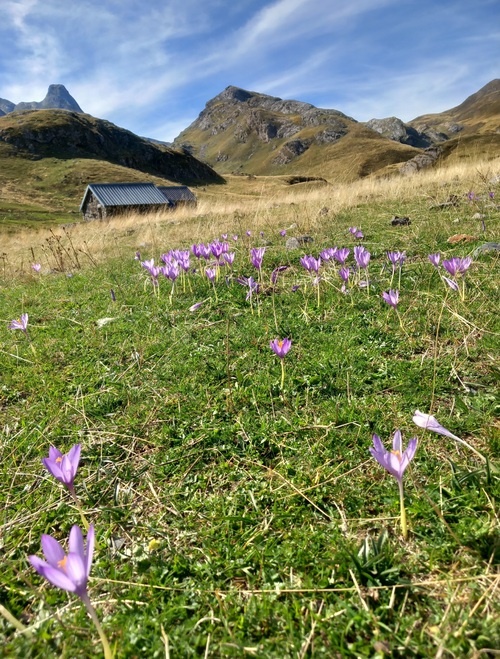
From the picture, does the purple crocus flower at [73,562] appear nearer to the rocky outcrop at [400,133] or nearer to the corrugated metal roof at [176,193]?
the corrugated metal roof at [176,193]

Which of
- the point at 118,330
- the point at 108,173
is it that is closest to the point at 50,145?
the point at 108,173

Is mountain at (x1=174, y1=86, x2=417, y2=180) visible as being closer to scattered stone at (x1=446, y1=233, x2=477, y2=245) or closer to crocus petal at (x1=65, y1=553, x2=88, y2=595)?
scattered stone at (x1=446, y1=233, x2=477, y2=245)

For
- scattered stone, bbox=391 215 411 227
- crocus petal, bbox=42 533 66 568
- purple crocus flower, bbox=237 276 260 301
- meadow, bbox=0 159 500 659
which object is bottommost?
meadow, bbox=0 159 500 659

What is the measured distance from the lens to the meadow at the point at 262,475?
1.19 m

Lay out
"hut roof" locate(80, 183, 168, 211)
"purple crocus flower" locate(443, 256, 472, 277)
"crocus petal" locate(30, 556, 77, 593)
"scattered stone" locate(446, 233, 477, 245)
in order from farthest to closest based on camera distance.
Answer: "hut roof" locate(80, 183, 168, 211) < "scattered stone" locate(446, 233, 477, 245) < "purple crocus flower" locate(443, 256, 472, 277) < "crocus petal" locate(30, 556, 77, 593)

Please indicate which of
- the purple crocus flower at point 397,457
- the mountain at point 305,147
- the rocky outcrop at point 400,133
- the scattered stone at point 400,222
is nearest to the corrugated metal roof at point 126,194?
the mountain at point 305,147

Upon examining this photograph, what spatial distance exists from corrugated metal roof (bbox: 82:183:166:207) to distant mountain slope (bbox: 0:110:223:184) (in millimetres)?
37300

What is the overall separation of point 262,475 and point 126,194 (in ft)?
135

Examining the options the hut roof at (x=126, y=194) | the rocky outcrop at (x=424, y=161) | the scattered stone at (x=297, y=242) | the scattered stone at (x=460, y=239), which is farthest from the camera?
the hut roof at (x=126, y=194)

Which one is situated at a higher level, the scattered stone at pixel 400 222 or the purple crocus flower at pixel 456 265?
the scattered stone at pixel 400 222

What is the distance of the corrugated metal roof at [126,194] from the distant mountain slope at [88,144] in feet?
122

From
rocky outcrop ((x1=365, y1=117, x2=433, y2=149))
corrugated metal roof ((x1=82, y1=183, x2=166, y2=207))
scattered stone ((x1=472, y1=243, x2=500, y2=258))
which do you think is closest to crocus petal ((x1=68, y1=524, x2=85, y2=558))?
scattered stone ((x1=472, y1=243, x2=500, y2=258))

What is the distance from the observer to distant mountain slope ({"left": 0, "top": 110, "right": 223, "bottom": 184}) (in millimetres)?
67875

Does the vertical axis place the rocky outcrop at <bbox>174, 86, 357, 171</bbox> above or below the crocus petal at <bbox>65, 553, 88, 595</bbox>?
above
